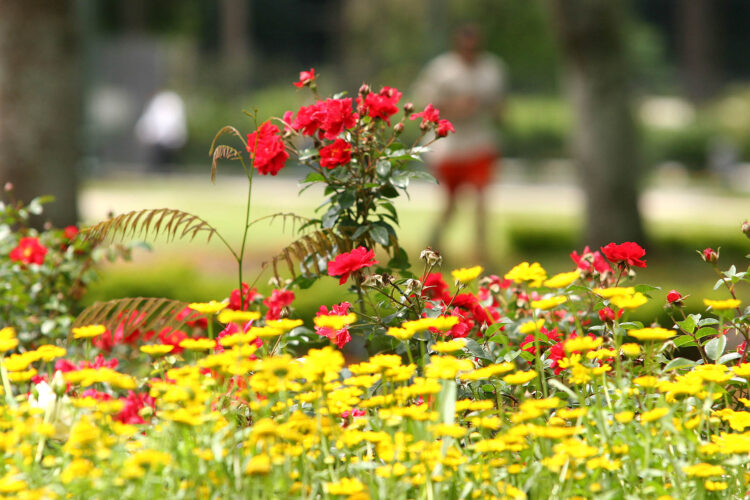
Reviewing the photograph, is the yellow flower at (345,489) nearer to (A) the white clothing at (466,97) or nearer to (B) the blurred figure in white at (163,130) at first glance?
(A) the white clothing at (466,97)

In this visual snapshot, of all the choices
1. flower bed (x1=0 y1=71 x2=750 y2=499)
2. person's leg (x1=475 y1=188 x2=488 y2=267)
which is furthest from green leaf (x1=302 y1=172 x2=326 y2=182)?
person's leg (x1=475 y1=188 x2=488 y2=267)

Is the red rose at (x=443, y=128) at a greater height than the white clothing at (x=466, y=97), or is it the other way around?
the white clothing at (x=466, y=97)

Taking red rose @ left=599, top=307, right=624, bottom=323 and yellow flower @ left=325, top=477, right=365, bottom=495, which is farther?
red rose @ left=599, top=307, right=624, bottom=323

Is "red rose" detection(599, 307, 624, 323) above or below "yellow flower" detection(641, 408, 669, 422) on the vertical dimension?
above

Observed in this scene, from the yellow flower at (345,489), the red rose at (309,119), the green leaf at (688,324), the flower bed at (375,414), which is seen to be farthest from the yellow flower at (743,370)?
the red rose at (309,119)

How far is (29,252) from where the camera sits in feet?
11.6

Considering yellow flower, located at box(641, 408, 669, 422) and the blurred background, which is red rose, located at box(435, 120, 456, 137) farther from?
the blurred background

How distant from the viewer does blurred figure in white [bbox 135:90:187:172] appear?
19.6 meters

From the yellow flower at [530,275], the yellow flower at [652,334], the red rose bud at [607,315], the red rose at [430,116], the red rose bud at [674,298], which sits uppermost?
the red rose at [430,116]

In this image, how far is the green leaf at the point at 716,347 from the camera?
246 cm

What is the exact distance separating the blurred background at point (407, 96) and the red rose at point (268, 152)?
2.37m

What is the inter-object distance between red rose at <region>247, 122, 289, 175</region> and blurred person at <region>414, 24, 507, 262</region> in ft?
15.7

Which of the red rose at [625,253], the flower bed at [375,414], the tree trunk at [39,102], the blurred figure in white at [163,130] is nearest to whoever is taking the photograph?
the flower bed at [375,414]

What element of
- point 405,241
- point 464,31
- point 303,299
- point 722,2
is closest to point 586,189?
point 464,31
